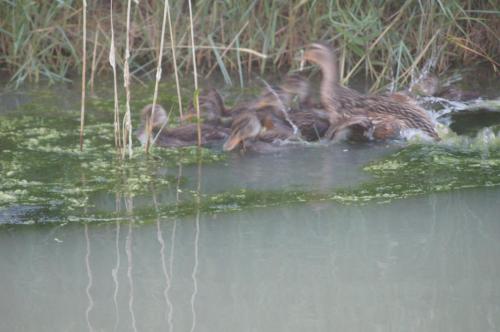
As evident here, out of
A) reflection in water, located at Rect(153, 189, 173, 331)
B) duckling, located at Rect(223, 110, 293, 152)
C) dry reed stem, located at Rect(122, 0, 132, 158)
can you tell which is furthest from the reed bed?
reflection in water, located at Rect(153, 189, 173, 331)

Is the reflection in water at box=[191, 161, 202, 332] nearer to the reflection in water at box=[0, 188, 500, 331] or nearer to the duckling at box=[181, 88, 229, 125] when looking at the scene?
the reflection in water at box=[0, 188, 500, 331]

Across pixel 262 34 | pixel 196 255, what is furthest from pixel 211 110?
pixel 196 255

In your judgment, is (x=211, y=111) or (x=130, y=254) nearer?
(x=130, y=254)

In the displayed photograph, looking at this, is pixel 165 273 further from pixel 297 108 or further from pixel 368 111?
pixel 297 108

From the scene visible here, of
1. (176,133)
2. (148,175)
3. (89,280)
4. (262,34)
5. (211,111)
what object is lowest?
(89,280)

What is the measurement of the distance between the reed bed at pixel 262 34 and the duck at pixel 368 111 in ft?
1.81

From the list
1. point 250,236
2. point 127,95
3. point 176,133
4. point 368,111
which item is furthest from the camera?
point 368,111

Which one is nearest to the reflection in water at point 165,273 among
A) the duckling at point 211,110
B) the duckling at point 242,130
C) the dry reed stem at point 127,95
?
the dry reed stem at point 127,95

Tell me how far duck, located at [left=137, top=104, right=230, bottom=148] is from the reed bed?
3.08ft

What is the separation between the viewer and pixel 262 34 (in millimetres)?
6453

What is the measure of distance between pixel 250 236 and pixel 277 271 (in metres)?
0.37

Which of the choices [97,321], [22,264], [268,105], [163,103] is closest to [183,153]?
[268,105]

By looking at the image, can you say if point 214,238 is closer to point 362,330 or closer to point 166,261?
point 166,261

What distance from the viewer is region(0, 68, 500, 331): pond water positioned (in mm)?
3273
